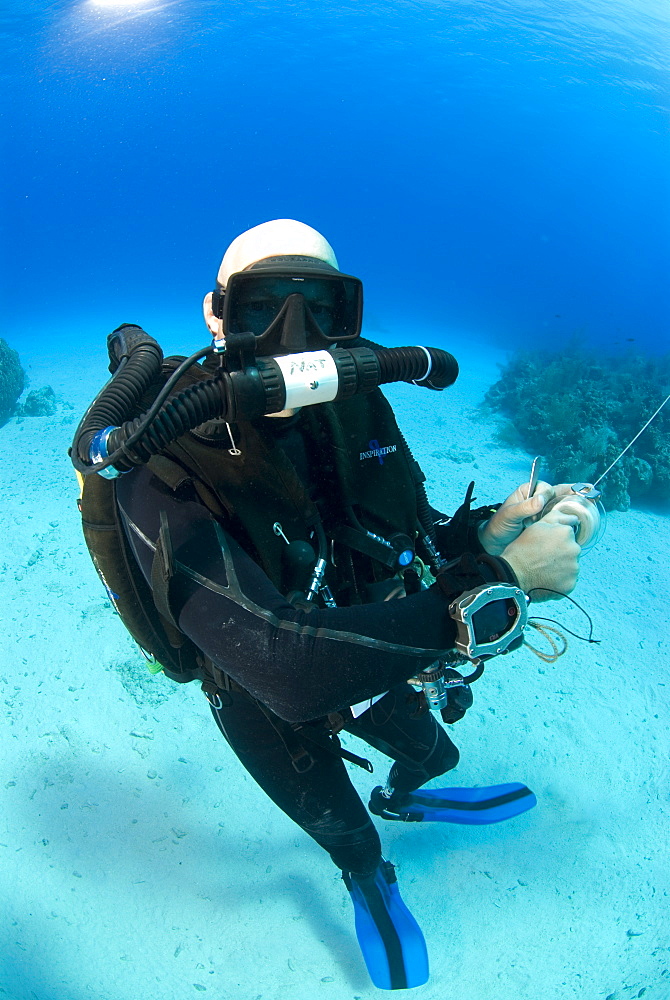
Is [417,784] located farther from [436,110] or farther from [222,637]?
[436,110]

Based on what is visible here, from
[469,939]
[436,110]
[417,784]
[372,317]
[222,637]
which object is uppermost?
[436,110]

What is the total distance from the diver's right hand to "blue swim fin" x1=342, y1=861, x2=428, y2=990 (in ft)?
8.03

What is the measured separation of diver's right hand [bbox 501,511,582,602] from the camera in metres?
1.89

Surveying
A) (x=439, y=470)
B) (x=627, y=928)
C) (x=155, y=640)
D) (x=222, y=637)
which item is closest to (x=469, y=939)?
(x=627, y=928)

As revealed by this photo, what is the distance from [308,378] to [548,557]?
1142 mm

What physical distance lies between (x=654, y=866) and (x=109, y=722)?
4.63 metres

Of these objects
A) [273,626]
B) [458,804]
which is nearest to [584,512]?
[273,626]

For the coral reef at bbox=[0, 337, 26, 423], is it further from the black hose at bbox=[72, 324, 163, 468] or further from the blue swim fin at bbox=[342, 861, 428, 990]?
the blue swim fin at bbox=[342, 861, 428, 990]

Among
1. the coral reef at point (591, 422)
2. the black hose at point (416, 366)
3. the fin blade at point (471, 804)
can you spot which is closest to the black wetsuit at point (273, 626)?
the black hose at point (416, 366)

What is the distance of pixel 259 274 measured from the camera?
6.23ft

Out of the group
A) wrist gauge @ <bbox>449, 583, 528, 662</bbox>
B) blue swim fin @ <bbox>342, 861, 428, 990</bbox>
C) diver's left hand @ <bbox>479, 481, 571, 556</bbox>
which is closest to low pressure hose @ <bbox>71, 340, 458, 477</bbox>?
A: diver's left hand @ <bbox>479, 481, 571, 556</bbox>

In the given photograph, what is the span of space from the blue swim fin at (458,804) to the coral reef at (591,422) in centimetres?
578

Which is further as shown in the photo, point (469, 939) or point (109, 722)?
point (109, 722)

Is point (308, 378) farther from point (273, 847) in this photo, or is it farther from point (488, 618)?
point (273, 847)
